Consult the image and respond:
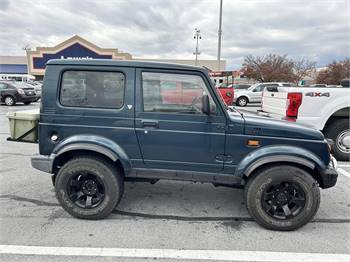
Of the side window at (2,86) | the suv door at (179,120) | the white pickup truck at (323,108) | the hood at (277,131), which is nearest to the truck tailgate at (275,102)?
the white pickup truck at (323,108)

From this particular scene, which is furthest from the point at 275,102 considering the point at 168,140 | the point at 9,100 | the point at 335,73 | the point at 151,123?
the point at 335,73

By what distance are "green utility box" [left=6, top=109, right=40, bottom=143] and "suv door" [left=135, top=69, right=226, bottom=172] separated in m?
1.49

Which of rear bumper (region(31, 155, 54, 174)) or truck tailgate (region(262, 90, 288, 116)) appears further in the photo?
truck tailgate (region(262, 90, 288, 116))

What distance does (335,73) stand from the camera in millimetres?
38031

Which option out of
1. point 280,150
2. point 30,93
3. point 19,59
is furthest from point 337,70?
point 19,59

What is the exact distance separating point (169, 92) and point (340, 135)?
4.42 m

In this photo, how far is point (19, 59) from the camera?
163 ft

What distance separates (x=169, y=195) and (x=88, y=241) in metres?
1.49

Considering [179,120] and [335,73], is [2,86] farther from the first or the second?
[335,73]

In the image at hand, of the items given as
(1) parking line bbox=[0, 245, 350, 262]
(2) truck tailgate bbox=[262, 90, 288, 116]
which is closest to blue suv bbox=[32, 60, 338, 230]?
(1) parking line bbox=[0, 245, 350, 262]

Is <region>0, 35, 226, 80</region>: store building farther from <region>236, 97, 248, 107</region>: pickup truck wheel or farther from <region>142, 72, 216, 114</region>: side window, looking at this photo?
<region>142, 72, 216, 114</region>: side window

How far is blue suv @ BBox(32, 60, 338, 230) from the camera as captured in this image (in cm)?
297

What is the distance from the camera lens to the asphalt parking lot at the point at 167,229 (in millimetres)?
2594

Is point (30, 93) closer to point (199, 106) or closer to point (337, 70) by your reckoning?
point (199, 106)
